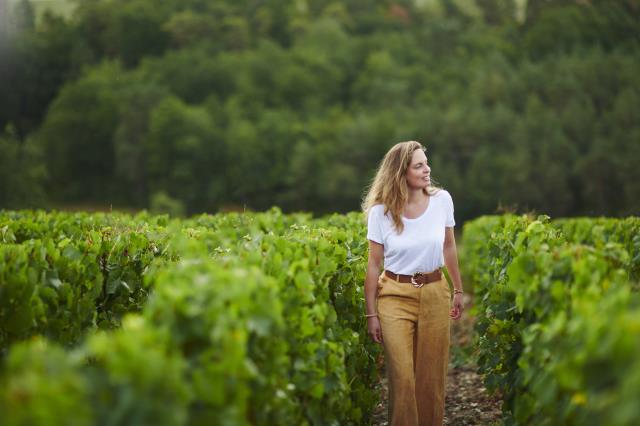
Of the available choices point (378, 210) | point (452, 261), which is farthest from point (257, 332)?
point (452, 261)

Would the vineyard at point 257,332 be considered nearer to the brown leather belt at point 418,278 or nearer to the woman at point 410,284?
the woman at point 410,284

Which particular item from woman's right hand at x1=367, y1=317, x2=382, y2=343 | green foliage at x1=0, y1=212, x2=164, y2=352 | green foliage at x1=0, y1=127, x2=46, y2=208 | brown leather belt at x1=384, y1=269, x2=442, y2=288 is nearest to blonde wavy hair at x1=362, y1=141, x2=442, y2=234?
brown leather belt at x1=384, y1=269, x2=442, y2=288

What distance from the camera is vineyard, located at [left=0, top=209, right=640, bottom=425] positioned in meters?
2.66

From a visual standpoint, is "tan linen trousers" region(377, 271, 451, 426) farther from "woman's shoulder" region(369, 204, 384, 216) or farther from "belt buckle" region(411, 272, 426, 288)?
"woman's shoulder" region(369, 204, 384, 216)

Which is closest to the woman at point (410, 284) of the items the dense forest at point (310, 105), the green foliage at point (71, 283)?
the green foliage at point (71, 283)

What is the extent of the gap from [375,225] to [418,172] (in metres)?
0.48

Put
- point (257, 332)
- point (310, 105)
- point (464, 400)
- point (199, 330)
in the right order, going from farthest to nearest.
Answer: point (310, 105)
point (464, 400)
point (257, 332)
point (199, 330)

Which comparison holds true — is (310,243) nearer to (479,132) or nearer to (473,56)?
(479,132)

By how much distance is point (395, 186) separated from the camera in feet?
16.9

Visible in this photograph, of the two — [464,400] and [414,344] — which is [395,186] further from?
[464,400]

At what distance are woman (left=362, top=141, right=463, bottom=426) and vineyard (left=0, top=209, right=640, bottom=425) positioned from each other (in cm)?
36

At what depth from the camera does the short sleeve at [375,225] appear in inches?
201

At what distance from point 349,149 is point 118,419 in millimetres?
72402

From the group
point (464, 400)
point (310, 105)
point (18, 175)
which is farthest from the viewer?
point (310, 105)
